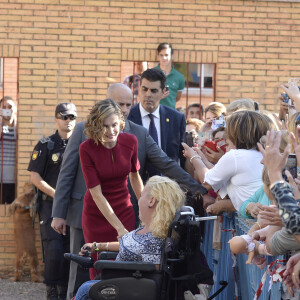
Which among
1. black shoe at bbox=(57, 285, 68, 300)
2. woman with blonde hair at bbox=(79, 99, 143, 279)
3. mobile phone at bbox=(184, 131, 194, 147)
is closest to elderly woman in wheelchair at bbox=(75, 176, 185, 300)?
woman with blonde hair at bbox=(79, 99, 143, 279)

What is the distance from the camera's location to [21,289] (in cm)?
1009

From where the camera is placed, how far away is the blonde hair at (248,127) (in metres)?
5.96

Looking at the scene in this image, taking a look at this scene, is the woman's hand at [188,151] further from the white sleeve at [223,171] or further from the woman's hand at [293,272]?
the woman's hand at [293,272]

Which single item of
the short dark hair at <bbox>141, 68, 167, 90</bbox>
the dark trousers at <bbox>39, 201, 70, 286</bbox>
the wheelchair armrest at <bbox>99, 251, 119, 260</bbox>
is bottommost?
the dark trousers at <bbox>39, 201, 70, 286</bbox>

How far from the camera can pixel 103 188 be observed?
6406 millimetres

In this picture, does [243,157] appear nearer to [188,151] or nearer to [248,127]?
[248,127]

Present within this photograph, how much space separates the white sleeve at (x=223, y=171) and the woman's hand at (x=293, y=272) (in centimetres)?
177

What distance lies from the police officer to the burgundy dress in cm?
309

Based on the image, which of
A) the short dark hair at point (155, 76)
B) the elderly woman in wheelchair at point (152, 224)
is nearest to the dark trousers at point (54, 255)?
the short dark hair at point (155, 76)

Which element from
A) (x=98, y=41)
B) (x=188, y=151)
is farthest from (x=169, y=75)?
(x=188, y=151)

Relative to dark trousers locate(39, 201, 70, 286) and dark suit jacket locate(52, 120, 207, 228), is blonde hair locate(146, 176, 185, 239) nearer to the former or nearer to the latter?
dark suit jacket locate(52, 120, 207, 228)

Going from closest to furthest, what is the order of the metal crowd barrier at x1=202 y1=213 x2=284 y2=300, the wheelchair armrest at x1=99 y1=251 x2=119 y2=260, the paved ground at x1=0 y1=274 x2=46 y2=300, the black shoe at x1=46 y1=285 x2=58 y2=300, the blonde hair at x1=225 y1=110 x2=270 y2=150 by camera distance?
the metal crowd barrier at x1=202 y1=213 x2=284 y2=300 < the wheelchair armrest at x1=99 y1=251 x2=119 y2=260 < the blonde hair at x1=225 y1=110 x2=270 y2=150 < the black shoe at x1=46 y1=285 x2=58 y2=300 < the paved ground at x1=0 y1=274 x2=46 y2=300

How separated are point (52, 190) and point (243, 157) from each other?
13.8ft

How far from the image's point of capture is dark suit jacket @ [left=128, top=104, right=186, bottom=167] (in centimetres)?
800
